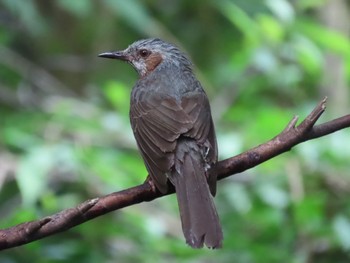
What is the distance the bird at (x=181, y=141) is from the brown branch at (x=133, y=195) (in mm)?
161

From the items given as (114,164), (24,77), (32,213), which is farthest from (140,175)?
(24,77)

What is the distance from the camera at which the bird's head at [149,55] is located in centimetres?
524

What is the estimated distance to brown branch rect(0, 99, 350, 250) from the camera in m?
3.11

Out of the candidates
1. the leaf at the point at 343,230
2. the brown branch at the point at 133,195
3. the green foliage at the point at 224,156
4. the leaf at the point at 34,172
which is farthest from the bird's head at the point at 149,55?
the brown branch at the point at 133,195

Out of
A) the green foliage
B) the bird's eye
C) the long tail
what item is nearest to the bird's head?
the bird's eye

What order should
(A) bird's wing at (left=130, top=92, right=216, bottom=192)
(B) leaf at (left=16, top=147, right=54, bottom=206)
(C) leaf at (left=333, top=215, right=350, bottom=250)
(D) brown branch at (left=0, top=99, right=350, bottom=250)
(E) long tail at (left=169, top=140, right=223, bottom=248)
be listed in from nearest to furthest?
(D) brown branch at (left=0, top=99, right=350, bottom=250) < (E) long tail at (left=169, top=140, right=223, bottom=248) < (A) bird's wing at (left=130, top=92, right=216, bottom=192) < (C) leaf at (left=333, top=215, right=350, bottom=250) < (B) leaf at (left=16, top=147, right=54, bottom=206)

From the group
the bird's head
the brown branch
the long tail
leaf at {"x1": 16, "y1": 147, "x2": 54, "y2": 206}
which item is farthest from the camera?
the bird's head

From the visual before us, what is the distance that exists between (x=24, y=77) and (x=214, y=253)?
2.88 metres

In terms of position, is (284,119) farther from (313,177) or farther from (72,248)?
(72,248)

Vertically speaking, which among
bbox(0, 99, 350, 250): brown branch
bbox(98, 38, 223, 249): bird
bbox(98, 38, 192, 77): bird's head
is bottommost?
bbox(0, 99, 350, 250): brown branch

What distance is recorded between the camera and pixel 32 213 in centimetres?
420

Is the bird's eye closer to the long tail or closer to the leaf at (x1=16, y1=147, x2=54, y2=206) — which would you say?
the leaf at (x1=16, y1=147, x2=54, y2=206)

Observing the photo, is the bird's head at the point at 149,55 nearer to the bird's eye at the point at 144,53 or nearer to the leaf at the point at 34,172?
the bird's eye at the point at 144,53

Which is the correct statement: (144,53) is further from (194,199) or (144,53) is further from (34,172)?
(194,199)
